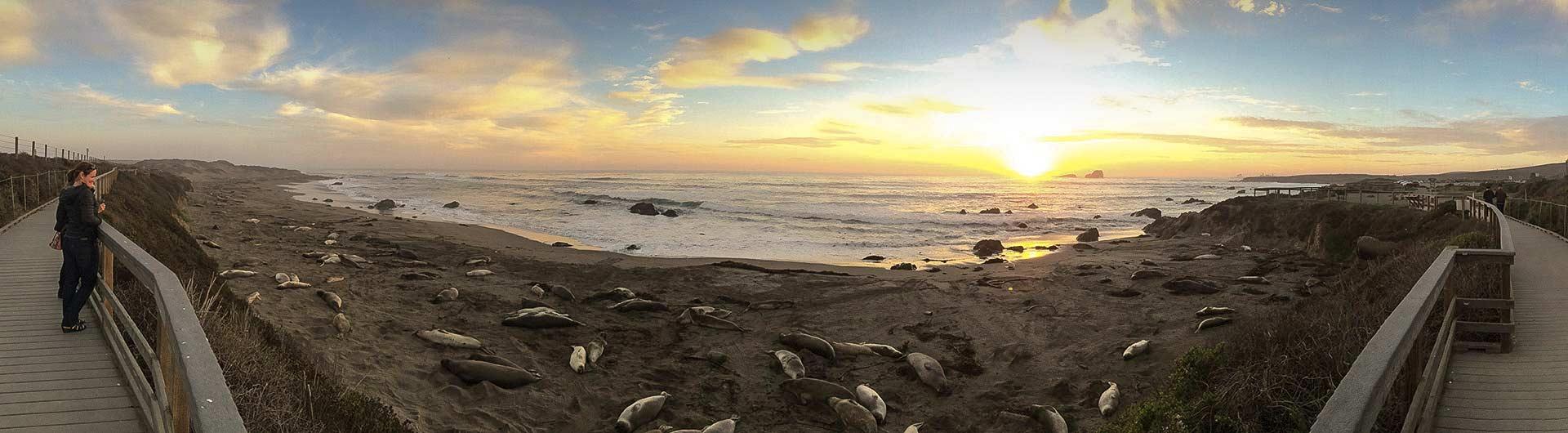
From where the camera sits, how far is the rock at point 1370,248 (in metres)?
19.3

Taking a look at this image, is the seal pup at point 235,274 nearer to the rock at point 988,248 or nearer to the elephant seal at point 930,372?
the elephant seal at point 930,372

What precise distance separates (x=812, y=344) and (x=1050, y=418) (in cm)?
407

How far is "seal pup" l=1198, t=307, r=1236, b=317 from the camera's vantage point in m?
12.8

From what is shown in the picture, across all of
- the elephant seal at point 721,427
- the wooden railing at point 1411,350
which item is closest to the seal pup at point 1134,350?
the wooden railing at point 1411,350

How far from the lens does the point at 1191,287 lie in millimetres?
15773

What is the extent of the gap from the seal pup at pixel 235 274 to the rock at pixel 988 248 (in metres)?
22.0

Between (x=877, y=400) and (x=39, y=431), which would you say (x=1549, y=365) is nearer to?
(x=877, y=400)

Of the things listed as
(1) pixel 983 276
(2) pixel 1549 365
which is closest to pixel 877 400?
(2) pixel 1549 365

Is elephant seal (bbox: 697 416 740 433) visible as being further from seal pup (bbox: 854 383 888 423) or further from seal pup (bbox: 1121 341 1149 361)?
seal pup (bbox: 1121 341 1149 361)

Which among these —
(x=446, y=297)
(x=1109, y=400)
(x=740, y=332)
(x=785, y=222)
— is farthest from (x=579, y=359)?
(x=785, y=222)

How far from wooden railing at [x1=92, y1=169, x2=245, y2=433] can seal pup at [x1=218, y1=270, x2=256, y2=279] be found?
253 inches

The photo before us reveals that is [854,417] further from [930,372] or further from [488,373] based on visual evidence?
[488,373]

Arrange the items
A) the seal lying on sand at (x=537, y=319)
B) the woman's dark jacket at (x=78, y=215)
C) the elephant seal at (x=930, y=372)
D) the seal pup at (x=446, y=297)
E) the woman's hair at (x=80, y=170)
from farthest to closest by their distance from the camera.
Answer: the seal pup at (x=446, y=297)
the seal lying on sand at (x=537, y=319)
the elephant seal at (x=930, y=372)
the woman's hair at (x=80, y=170)
the woman's dark jacket at (x=78, y=215)

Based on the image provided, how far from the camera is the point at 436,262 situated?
18.9 metres
